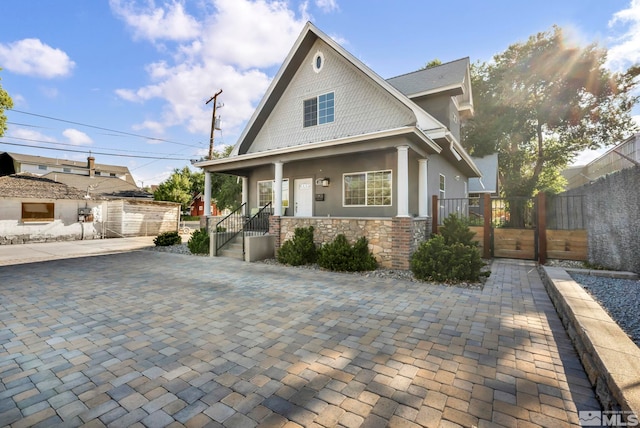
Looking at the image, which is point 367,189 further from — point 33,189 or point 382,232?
point 33,189

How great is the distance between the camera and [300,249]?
872 cm

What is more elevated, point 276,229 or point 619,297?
point 276,229

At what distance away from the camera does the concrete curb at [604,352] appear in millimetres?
1998

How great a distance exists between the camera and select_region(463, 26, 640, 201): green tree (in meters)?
19.5

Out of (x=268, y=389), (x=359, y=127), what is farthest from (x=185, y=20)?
(x=268, y=389)

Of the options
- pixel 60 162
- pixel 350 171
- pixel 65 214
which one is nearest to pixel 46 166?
pixel 60 162

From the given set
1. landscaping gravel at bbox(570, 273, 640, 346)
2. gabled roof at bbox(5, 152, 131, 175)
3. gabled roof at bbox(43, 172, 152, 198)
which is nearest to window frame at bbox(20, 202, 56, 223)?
gabled roof at bbox(43, 172, 152, 198)

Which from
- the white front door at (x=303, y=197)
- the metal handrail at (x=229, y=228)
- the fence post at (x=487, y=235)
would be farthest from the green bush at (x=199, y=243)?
the fence post at (x=487, y=235)

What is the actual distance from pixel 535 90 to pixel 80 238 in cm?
3239

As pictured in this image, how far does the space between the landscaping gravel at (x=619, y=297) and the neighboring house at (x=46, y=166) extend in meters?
41.9

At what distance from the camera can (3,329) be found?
3883 mm

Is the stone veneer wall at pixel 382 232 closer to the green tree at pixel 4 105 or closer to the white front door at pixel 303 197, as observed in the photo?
the white front door at pixel 303 197

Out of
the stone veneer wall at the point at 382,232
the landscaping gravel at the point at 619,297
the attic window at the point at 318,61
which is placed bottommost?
the landscaping gravel at the point at 619,297

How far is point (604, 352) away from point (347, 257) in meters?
5.61
